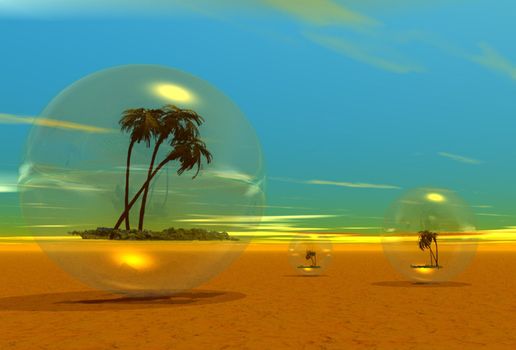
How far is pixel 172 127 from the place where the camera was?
37.0 ft

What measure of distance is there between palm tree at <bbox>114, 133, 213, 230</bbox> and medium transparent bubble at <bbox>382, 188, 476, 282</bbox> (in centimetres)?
767

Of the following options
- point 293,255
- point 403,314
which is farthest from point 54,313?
point 293,255

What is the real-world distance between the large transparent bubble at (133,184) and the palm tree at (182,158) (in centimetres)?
7

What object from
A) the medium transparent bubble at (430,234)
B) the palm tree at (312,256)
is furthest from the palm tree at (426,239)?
the palm tree at (312,256)

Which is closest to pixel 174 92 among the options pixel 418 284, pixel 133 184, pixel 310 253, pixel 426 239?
pixel 133 184

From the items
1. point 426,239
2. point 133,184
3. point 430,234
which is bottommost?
point 426,239

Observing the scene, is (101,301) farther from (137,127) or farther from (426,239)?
(426,239)

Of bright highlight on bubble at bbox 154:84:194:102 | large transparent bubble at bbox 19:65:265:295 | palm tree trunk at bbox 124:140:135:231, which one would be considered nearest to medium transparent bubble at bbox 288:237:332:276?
large transparent bubble at bbox 19:65:265:295

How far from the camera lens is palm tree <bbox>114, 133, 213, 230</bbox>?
1107 cm

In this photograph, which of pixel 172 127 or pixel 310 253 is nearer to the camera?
pixel 172 127

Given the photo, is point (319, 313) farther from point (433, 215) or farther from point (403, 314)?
point (433, 215)

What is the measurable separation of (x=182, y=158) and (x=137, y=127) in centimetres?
92

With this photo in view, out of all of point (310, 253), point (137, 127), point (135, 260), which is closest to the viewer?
point (137, 127)

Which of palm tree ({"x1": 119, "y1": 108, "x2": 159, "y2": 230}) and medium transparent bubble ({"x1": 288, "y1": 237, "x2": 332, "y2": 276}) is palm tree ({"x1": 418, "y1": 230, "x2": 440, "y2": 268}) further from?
palm tree ({"x1": 119, "y1": 108, "x2": 159, "y2": 230})
